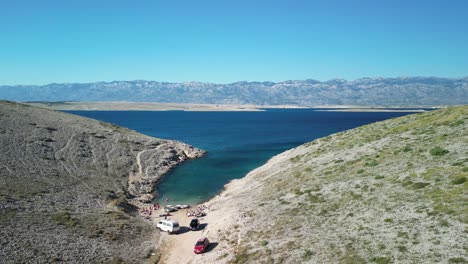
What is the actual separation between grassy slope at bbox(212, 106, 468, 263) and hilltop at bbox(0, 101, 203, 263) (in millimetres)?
13426

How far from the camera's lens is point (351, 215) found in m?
33.8

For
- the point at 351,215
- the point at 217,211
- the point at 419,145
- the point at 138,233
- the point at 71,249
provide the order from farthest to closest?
the point at 217,211, the point at 419,145, the point at 138,233, the point at 71,249, the point at 351,215

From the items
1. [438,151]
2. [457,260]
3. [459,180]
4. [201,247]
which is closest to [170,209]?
[201,247]

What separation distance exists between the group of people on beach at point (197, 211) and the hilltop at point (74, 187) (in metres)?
7.20

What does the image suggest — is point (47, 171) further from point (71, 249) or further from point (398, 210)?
point (398, 210)

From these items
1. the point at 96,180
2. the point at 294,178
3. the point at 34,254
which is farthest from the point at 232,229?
the point at 96,180

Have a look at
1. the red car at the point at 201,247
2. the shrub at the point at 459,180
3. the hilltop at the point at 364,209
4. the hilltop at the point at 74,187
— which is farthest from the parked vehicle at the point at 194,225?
the shrub at the point at 459,180

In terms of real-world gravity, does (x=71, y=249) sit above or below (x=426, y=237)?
below

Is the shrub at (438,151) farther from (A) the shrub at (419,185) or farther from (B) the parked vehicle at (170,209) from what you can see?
(B) the parked vehicle at (170,209)

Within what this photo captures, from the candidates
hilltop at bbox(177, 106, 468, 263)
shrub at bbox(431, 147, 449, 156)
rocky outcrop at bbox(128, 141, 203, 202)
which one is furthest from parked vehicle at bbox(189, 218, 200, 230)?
shrub at bbox(431, 147, 449, 156)

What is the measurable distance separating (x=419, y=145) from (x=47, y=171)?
61972mm

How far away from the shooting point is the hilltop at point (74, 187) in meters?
36.7

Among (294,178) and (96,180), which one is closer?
(294,178)

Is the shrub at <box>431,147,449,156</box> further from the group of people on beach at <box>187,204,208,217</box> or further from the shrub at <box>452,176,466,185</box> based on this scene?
the group of people on beach at <box>187,204,208,217</box>
